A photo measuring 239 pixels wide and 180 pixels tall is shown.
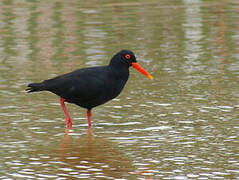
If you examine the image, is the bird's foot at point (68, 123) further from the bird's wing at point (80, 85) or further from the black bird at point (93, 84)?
the bird's wing at point (80, 85)

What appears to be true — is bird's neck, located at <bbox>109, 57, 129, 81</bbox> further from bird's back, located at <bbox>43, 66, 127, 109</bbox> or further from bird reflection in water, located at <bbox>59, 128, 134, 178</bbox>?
bird reflection in water, located at <bbox>59, 128, 134, 178</bbox>

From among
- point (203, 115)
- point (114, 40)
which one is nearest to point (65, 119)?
point (203, 115)

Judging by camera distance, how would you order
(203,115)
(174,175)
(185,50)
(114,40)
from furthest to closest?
1. (114,40)
2. (185,50)
3. (203,115)
4. (174,175)

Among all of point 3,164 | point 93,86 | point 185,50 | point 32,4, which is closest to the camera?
point 3,164

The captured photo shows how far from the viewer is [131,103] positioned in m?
12.0

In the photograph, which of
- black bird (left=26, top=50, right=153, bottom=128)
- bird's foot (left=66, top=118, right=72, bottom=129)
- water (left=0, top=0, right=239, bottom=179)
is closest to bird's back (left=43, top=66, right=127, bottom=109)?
black bird (left=26, top=50, right=153, bottom=128)

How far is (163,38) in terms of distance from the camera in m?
18.8

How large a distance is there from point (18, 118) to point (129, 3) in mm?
15845

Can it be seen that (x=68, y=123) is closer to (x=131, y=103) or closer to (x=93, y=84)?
(x=93, y=84)

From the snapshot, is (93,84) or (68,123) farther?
(68,123)

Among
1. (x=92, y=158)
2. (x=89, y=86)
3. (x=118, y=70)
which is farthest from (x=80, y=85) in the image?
(x=92, y=158)

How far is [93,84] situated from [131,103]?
181cm

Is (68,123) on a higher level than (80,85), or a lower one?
lower

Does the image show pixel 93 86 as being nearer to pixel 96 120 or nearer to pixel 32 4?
pixel 96 120
